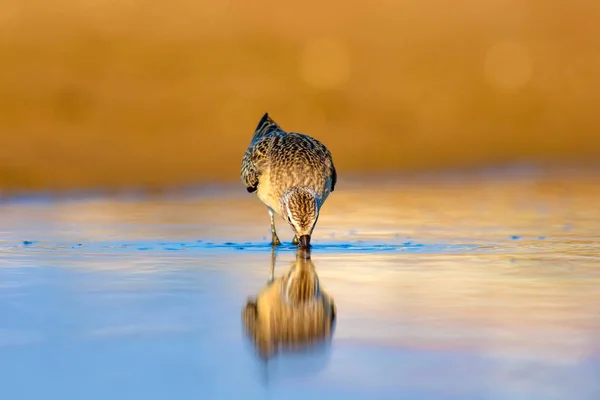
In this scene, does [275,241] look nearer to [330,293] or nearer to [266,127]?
[266,127]

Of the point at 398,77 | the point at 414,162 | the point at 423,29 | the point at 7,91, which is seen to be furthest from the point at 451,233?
the point at 423,29

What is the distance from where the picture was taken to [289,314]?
691cm

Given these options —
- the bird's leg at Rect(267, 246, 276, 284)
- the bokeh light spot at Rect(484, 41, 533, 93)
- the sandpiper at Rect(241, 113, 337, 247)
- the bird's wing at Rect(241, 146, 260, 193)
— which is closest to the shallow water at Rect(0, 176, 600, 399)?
the bird's leg at Rect(267, 246, 276, 284)

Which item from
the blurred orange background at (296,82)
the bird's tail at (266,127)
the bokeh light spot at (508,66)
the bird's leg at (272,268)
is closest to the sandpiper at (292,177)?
the bird's leg at (272,268)

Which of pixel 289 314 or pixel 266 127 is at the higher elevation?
pixel 266 127

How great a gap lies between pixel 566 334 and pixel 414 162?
44.4 feet

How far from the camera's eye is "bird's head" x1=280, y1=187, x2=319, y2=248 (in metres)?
10.0

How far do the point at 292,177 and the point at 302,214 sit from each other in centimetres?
107

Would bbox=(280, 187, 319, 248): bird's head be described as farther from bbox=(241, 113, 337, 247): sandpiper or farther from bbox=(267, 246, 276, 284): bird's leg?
bbox=(267, 246, 276, 284): bird's leg

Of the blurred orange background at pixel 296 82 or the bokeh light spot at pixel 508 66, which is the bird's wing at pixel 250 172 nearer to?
the blurred orange background at pixel 296 82

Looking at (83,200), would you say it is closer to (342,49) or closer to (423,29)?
(342,49)

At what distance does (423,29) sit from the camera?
24.0 metres

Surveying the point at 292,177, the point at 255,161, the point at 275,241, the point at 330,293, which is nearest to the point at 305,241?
the point at 275,241

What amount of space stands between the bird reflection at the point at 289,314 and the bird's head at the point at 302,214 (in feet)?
4.62
